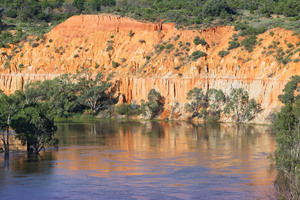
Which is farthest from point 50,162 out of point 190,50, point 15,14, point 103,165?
point 15,14

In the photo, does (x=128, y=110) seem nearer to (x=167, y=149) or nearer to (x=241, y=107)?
(x=241, y=107)

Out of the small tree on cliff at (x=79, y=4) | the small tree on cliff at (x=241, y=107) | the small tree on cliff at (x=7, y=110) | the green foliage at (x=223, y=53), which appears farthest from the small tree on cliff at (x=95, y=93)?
the small tree on cliff at (x=79, y=4)

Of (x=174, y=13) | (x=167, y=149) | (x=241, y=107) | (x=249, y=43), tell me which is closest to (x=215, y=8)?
(x=174, y=13)

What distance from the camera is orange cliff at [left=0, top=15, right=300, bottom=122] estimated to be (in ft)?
243

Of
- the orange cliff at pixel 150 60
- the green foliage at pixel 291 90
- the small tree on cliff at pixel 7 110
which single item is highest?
the orange cliff at pixel 150 60

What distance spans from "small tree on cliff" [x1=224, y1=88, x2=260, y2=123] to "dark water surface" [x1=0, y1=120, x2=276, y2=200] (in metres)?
8.98

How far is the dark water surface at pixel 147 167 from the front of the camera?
33031mm

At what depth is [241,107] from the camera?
7181 cm

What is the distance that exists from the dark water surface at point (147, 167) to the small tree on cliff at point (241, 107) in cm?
898

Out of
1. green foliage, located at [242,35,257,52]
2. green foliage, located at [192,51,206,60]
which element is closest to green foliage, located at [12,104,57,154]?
green foliage, located at [192,51,206,60]

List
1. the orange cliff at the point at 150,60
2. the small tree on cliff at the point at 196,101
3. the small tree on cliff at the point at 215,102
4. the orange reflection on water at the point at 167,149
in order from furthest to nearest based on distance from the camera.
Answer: the small tree on cliff at the point at 196,101, the small tree on cliff at the point at 215,102, the orange cliff at the point at 150,60, the orange reflection on water at the point at 167,149

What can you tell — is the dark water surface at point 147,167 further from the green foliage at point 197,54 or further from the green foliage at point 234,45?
the green foliage at point 234,45

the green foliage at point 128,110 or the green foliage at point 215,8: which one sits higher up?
the green foliage at point 215,8

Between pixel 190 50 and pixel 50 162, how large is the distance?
46483 millimetres
